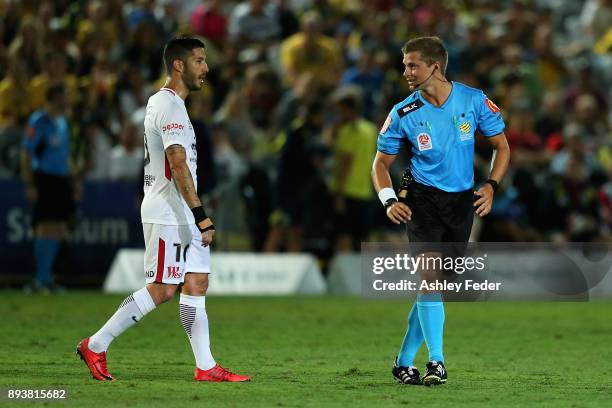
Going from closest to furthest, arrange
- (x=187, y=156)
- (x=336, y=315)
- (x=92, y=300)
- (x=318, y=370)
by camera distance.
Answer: (x=187, y=156)
(x=318, y=370)
(x=336, y=315)
(x=92, y=300)

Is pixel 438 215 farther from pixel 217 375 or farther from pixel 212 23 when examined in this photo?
pixel 212 23

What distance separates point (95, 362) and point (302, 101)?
10.9m

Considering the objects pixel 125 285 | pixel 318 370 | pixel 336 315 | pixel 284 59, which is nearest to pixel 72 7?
pixel 284 59

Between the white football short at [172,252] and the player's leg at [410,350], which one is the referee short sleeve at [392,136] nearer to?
the player's leg at [410,350]

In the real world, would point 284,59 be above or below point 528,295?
above

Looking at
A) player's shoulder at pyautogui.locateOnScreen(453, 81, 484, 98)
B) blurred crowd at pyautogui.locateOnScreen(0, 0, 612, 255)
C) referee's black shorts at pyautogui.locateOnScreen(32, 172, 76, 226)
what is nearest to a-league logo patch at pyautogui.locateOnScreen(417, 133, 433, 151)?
player's shoulder at pyautogui.locateOnScreen(453, 81, 484, 98)

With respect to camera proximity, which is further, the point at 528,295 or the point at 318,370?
the point at 528,295

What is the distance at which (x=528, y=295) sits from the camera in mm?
18344

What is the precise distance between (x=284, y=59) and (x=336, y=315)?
7054 mm

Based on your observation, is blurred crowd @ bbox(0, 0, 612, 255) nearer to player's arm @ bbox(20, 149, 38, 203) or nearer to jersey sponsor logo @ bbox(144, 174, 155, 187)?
player's arm @ bbox(20, 149, 38, 203)

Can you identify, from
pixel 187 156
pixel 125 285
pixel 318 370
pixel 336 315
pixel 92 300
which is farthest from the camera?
pixel 125 285

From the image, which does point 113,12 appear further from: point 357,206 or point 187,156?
point 187,156

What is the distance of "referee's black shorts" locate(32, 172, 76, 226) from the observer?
17.8 m

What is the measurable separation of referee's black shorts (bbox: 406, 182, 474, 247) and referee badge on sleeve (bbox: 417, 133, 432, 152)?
0.28 m
